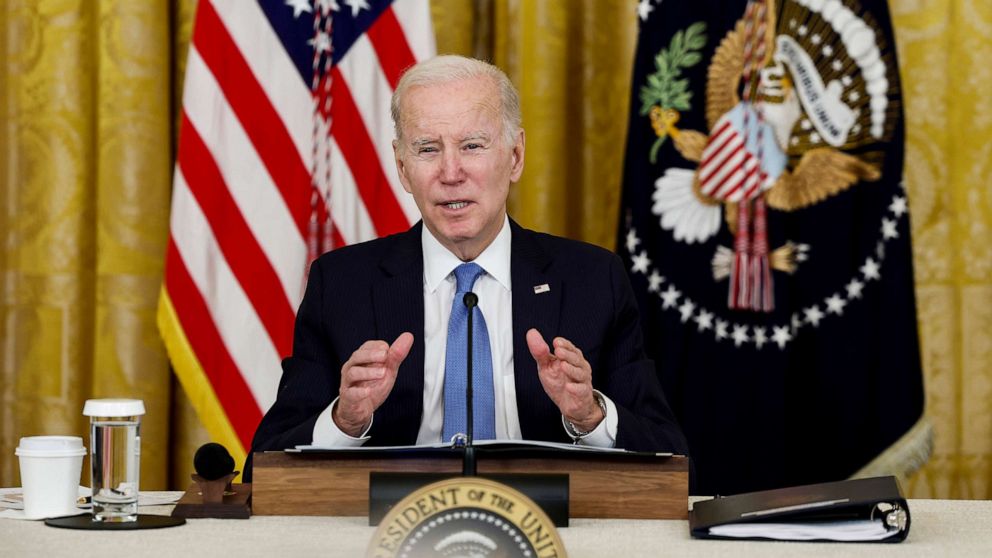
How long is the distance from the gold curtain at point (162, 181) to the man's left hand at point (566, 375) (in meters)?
1.56

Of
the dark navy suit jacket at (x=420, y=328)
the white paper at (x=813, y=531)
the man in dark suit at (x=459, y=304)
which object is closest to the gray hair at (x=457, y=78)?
the man in dark suit at (x=459, y=304)

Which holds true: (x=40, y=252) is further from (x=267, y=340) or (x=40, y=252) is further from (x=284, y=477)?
(x=284, y=477)

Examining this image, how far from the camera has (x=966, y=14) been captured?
329 centimetres

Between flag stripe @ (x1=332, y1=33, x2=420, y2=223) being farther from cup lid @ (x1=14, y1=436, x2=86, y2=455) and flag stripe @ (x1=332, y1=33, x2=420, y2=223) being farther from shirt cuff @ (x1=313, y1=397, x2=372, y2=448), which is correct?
cup lid @ (x1=14, y1=436, x2=86, y2=455)

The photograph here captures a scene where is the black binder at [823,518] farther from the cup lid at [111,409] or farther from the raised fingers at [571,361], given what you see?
the cup lid at [111,409]

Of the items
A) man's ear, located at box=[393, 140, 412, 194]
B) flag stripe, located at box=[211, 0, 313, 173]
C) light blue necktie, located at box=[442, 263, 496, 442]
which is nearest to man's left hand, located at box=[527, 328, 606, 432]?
light blue necktie, located at box=[442, 263, 496, 442]

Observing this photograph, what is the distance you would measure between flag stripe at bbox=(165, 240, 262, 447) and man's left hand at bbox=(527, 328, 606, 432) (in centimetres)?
153

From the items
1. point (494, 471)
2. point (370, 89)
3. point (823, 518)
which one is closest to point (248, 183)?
point (370, 89)

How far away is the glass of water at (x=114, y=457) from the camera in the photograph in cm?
149

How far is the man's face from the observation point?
218 centimetres

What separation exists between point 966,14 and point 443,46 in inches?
58.5

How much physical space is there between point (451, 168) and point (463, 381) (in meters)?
0.40

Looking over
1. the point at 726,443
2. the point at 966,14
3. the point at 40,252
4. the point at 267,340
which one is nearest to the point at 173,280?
the point at 267,340

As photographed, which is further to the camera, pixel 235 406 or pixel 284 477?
pixel 235 406
